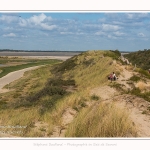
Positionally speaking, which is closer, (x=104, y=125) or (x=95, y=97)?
(x=104, y=125)

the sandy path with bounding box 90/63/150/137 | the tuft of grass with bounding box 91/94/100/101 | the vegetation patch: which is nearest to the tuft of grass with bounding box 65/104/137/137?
the sandy path with bounding box 90/63/150/137

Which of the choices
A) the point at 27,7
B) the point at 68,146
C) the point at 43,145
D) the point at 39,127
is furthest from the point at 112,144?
the point at 27,7

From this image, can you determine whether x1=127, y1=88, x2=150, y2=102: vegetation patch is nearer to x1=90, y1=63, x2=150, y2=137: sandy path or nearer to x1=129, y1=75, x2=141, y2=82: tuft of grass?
x1=90, y1=63, x2=150, y2=137: sandy path

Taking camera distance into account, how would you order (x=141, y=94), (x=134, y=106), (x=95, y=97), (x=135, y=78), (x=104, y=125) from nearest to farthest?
(x=104, y=125) < (x=134, y=106) < (x=95, y=97) < (x=141, y=94) < (x=135, y=78)

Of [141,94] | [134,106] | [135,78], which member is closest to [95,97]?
[141,94]

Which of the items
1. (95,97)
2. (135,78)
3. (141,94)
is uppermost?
(135,78)

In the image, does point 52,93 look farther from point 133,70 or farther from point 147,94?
point 133,70

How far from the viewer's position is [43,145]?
7941mm

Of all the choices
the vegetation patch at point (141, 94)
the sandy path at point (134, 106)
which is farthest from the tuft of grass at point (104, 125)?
the vegetation patch at point (141, 94)

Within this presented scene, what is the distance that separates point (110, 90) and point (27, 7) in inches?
435

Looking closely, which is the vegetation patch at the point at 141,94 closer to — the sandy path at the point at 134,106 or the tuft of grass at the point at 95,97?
the sandy path at the point at 134,106

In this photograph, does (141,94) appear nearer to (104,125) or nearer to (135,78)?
(135,78)

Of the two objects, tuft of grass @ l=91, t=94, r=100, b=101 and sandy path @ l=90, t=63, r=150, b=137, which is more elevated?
sandy path @ l=90, t=63, r=150, b=137

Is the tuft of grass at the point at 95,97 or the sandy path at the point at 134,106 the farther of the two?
the tuft of grass at the point at 95,97
